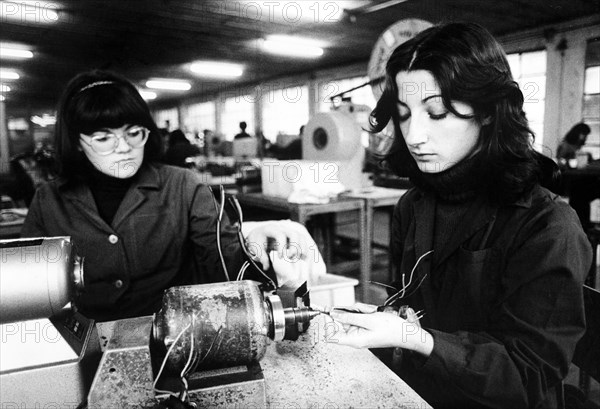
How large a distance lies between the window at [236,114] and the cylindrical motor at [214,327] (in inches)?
468

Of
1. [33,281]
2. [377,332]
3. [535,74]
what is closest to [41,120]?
[535,74]

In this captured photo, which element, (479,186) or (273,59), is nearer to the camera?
(479,186)

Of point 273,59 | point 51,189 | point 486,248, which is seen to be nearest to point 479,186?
point 486,248

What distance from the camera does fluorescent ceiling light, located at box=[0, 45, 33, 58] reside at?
7.70 meters

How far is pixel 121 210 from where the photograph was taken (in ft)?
5.52

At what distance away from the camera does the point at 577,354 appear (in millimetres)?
1167

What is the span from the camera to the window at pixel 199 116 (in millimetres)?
15504

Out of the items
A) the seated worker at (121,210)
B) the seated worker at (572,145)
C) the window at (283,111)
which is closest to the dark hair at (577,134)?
the seated worker at (572,145)

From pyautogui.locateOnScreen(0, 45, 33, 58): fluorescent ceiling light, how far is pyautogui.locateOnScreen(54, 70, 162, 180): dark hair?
25.0ft

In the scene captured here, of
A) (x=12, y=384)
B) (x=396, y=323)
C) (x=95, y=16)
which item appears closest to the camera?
(x=12, y=384)

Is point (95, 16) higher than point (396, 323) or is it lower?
higher

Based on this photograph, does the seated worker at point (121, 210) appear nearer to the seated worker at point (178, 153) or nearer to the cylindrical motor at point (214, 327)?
the cylindrical motor at point (214, 327)

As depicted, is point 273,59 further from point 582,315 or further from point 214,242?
point 582,315

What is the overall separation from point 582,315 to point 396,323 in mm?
438
